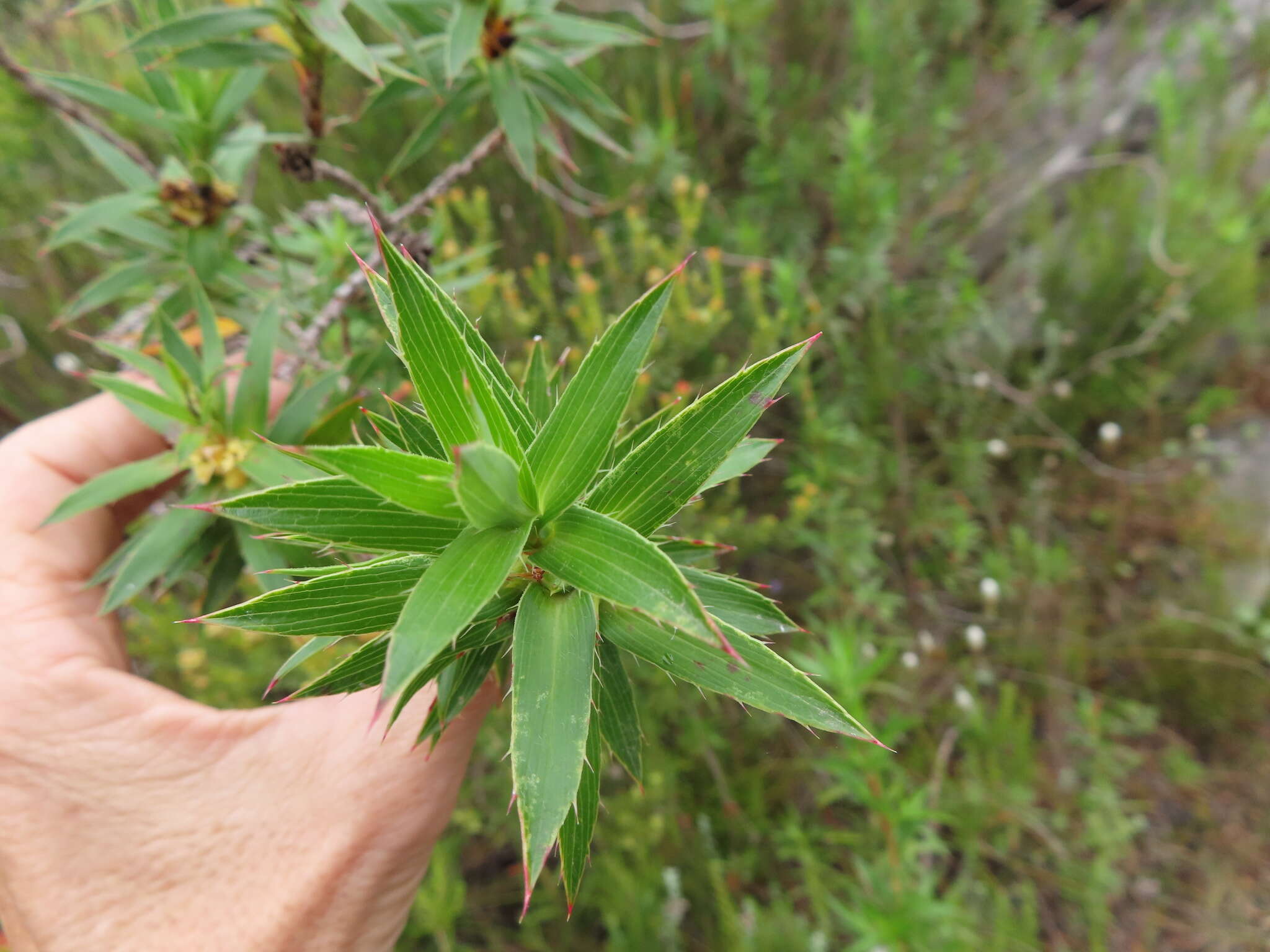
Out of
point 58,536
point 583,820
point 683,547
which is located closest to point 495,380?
point 683,547

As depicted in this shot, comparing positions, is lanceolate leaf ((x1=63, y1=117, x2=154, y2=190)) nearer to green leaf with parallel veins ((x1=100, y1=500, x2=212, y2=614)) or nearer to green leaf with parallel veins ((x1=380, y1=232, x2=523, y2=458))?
green leaf with parallel veins ((x1=100, y1=500, x2=212, y2=614))

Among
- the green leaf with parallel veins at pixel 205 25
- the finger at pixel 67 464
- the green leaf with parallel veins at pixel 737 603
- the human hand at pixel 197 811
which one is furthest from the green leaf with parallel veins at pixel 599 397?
the finger at pixel 67 464

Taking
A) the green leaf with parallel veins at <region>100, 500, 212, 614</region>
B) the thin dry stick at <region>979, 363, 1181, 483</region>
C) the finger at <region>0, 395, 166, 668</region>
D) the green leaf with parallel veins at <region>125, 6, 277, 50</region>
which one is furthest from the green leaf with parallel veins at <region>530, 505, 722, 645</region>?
the thin dry stick at <region>979, 363, 1181, 483</region>

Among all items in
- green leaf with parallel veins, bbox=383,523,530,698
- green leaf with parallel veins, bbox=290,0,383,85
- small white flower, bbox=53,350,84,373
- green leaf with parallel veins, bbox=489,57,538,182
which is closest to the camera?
green leaf with parallel veins, bbox=383,523,530,698

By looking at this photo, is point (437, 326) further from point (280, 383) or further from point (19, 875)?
point (19, 875)

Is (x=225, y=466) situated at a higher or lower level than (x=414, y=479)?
lower

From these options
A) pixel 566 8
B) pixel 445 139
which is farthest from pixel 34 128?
pixel 566 8

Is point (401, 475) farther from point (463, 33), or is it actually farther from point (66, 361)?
point (66, 361)
